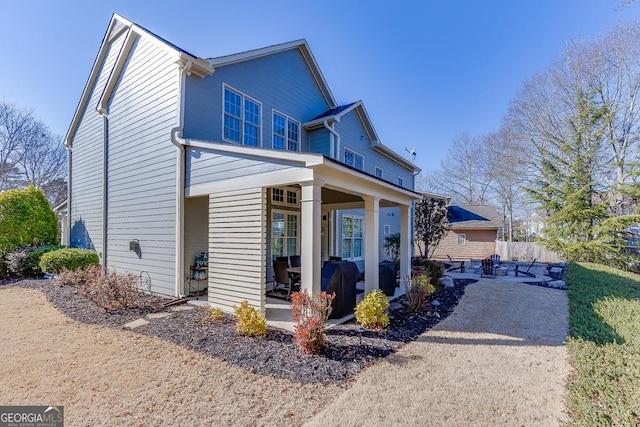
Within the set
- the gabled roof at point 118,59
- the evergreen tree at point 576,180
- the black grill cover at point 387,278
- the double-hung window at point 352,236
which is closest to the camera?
the gabled roof at point 118,59

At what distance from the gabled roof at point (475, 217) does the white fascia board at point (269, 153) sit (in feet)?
68.0

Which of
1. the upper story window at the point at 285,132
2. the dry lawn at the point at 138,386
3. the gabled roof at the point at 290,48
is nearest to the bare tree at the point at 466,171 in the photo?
the gabled roof at the point at 290,48

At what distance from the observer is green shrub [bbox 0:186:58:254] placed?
1203 cm

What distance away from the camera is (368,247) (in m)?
7.36

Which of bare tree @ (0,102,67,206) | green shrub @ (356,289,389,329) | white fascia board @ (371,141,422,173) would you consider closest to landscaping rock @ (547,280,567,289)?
green shrub @ (356,289,389,329)

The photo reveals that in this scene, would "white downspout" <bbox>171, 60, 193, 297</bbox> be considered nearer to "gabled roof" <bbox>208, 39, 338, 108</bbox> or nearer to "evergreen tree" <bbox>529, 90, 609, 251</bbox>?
"gabled roof" <bbox>208, 39, 338, 108</bbox>

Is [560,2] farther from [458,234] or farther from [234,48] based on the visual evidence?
[458,234]

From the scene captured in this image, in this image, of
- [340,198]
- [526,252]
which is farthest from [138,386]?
[526,252]

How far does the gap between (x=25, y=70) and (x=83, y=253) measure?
11.7 metres

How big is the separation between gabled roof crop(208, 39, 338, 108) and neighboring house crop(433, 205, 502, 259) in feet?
48.8

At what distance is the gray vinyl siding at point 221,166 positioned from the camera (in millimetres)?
5905

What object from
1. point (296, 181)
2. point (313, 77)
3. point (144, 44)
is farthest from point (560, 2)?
point (144, 44)

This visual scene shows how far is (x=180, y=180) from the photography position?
764 centimetres

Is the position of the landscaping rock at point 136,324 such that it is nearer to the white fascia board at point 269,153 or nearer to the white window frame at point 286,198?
the white fascia board at point 269,153
